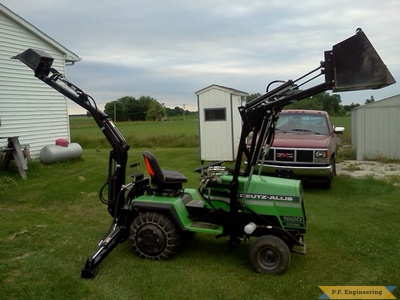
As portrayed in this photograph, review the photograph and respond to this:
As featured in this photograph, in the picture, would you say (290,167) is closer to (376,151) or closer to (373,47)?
(373,47)

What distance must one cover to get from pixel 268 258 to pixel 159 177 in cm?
175

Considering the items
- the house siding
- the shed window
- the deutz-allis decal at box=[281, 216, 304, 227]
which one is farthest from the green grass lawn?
the shed window

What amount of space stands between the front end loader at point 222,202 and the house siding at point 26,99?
26.4ft

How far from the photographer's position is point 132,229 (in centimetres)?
509

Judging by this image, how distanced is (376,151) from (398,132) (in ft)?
3.24

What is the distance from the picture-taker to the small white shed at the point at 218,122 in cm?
1404

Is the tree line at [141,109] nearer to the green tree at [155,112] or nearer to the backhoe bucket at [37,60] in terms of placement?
the green tree at [155,112]

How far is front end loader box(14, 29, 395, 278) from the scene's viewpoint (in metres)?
4.61

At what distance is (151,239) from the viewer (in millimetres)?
4965

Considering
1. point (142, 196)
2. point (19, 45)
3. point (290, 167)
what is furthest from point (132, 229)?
point (19, 45)

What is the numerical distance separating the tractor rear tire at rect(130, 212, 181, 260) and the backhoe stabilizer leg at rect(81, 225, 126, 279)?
0.23 meters

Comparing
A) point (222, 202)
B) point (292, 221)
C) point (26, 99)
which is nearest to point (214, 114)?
point (26, 99)

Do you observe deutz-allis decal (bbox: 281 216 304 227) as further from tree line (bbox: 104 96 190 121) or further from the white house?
tree line (bbox: 104 96 190 121)

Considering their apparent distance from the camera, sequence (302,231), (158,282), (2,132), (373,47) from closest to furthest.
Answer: (373,47) < (158,282) < (302,231) < (2,132)
